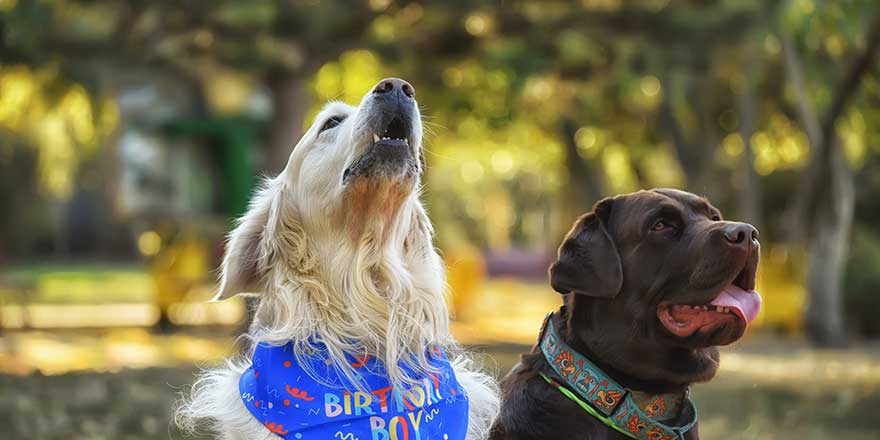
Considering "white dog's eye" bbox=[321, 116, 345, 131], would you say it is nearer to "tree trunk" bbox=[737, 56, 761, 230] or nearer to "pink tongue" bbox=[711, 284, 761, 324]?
"pink tongue" bbox=[711, 284, 761, 324]

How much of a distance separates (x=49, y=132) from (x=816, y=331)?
58.2ft

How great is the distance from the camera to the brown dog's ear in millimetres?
4324

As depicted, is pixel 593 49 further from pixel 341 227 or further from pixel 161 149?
pixel 161 149

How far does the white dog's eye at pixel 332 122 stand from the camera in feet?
15.0

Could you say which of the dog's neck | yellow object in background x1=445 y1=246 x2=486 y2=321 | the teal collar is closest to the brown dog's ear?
the dog's neck

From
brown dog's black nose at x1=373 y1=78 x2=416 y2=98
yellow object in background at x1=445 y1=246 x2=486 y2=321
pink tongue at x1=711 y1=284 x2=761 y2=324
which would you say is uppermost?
brown dog's black nose at x1=373 y1=78 x2=416 y2=98

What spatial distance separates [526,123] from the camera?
22172 millimetres

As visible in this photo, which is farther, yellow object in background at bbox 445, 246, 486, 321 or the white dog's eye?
yellow object in background at bbox 445, 246, 486, 321

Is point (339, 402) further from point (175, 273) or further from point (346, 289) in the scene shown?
point (175, 273)

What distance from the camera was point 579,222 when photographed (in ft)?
15.1

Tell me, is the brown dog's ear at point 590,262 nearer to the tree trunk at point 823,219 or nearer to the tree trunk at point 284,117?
the tree trunk at point 284,117

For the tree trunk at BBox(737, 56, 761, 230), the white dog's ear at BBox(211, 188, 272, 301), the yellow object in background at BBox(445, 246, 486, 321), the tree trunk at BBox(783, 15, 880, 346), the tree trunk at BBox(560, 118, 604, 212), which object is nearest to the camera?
the white dog's ear at BBox(211, 188, 272, 301)

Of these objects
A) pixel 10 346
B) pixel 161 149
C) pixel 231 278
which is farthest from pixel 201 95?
pixel 231 278

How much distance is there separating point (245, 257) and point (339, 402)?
701mm
